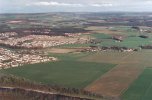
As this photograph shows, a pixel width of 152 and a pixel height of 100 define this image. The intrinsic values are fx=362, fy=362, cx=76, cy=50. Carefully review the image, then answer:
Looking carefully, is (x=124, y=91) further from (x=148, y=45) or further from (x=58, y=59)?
(x=148, y=45)

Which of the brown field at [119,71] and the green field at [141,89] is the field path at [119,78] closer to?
the brown field at [119,71]

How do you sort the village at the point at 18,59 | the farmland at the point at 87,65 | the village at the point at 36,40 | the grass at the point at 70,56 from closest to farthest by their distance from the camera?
the farmland at the point at 87,65 → the village at the point at 18,59 → the grass at the point at 70,56 → the village at the point at 36,40

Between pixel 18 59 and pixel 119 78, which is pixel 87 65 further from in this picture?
pixel 18 59

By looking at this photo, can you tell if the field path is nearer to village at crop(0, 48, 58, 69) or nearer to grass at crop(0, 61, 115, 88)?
grass at crop(0, 61, 115, 88)

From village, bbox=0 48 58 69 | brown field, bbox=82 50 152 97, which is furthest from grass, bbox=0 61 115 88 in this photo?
village, bbox=0 48 58 69

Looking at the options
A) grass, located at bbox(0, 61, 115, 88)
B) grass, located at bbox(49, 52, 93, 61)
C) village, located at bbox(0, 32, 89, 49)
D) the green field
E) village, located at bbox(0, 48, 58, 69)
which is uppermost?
the green field

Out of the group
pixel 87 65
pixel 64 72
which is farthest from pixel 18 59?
pixel 64 72

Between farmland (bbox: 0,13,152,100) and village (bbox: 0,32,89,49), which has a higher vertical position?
farmland (bbox: 0,13,152,100)

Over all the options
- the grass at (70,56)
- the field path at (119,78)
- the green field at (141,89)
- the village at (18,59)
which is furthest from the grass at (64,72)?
the green field at (141,89)
